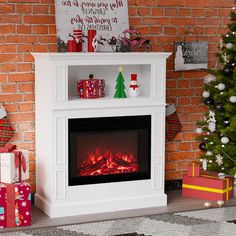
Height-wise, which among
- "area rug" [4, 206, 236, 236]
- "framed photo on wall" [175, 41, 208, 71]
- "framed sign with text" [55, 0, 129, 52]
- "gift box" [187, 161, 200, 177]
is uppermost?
"framed sign with text" [55, 0, 129, 52]

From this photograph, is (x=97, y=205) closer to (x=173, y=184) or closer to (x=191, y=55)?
(x=173, y=184)

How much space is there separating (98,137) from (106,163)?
234 millimetres

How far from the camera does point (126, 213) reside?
4.93 meters

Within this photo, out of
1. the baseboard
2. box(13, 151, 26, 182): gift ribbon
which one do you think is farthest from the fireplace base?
the baseboard

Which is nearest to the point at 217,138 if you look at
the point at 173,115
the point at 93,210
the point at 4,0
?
the point at 173,115

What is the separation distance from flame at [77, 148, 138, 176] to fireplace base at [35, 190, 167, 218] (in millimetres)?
243

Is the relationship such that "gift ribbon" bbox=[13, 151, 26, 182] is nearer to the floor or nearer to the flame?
the floor

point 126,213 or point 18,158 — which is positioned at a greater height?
point 18,158

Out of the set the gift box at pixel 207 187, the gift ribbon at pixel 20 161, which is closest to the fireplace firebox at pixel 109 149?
the gift ribbon at pixel 20 161

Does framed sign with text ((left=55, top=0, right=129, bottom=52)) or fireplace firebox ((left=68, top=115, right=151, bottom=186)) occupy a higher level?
framed sign with text ((left=55, top=0, right=129, bottom=52))

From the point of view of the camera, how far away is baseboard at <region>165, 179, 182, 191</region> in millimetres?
5734

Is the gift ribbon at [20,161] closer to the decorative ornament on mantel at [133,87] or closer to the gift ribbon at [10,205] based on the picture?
the gift ribbon at [10,205]

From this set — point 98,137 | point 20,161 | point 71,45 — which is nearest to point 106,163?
point 98,137

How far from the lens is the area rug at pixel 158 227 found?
4414 millimetres
